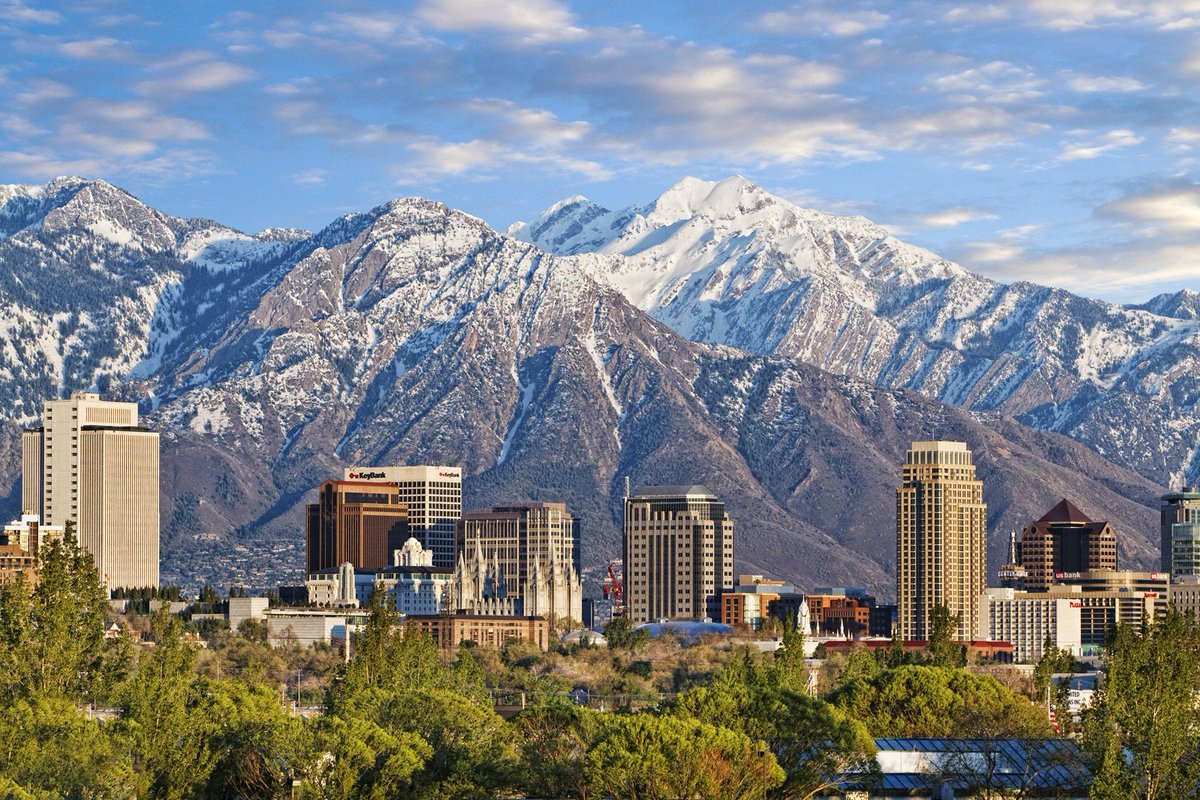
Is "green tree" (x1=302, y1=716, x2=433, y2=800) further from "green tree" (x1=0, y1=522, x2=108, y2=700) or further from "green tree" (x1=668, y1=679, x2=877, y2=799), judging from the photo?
"green tree" (x1=668, y1=679, x2=877, y2=799)

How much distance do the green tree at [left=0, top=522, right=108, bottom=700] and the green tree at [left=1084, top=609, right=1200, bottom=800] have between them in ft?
249

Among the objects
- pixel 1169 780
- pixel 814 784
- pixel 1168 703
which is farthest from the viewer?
pixel 814 784

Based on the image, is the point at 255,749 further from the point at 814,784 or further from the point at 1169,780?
the point at 1169,780

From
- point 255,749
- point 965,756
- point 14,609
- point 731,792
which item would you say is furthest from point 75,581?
point 965,756

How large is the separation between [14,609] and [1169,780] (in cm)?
8667

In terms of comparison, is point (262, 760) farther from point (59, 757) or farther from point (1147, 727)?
point (1147, 727)

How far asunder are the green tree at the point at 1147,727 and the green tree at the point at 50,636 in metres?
76.0

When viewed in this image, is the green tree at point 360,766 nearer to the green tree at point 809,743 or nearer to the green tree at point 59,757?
the green tree at point 59,757

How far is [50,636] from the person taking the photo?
19338 centimetres

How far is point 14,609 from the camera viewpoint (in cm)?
19338

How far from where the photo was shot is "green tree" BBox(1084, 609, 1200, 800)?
6371 inches

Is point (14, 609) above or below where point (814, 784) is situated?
above

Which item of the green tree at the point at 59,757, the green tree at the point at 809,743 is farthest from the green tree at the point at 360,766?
the green tree at the point at 809,743

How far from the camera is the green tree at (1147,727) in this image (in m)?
162
